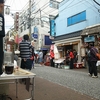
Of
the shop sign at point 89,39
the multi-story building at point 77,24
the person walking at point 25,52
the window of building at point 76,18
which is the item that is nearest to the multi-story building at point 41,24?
the multi-story building at point 77,24

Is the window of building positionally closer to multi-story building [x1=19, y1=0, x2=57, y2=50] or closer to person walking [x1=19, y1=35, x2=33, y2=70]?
multi-story building [x1=19, y1=0, x2=57, y2=50]

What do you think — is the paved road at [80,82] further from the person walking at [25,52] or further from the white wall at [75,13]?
the white wall at [75,13]

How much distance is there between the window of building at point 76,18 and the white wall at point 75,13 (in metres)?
0.31

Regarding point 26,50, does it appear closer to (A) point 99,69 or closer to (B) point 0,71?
(B) point 0,71

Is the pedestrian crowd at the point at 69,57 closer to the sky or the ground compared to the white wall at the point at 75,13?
closer to the ground

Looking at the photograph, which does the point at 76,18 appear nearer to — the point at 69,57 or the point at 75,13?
the point at 75,13

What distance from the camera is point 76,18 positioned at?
1820 cm

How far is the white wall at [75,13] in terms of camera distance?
51.9ft

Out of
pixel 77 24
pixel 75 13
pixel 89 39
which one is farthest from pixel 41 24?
pixel 89 39

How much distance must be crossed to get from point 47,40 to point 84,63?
43.6 ft

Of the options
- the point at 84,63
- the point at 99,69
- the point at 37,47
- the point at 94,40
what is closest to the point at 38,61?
the point at 37,47

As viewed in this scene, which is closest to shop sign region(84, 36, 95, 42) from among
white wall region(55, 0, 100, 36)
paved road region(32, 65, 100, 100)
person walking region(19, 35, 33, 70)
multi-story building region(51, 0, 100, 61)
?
multi-story building region(51, 0, 100, 61)

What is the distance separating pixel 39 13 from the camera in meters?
30.6

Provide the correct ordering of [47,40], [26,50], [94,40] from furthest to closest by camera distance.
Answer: [47,40] → [94,40] → [26,50]
